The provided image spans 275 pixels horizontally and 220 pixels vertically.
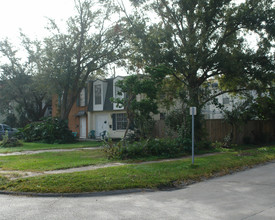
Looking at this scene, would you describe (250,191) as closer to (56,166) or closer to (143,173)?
(143,173)

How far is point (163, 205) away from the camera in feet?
22.0

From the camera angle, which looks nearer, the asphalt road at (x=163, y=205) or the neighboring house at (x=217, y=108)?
the asphalt road at (x=163, y=205)

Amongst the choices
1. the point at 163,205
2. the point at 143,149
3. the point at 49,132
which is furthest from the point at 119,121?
the point at 163,205

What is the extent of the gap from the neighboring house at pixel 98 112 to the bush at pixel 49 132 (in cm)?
309

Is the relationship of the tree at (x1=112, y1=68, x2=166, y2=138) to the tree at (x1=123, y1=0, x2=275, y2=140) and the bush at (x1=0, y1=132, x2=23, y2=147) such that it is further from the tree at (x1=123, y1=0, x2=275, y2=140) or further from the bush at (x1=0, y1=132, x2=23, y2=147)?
the bush at (x1=0, y1=132, x2=23, y2=147)

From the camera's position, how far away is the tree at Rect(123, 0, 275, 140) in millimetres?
16281

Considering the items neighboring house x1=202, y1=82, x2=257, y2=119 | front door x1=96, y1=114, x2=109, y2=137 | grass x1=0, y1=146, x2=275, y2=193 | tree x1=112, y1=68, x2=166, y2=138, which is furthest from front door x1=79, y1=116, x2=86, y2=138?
grass x1=0, y1=146, x2=275, y2=193

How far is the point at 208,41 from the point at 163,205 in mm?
12119

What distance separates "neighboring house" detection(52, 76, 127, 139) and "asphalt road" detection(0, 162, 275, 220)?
17.6m

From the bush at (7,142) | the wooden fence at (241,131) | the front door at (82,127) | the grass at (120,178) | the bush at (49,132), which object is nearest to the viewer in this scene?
the grass at (120,178)

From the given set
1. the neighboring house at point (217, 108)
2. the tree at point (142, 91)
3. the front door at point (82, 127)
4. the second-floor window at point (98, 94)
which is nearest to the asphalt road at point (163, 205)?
the tree at point (142, 91)

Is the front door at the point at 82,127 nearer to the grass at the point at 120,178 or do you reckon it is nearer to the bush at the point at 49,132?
the bush at the point at 49,132

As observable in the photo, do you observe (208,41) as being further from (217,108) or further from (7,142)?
(7,142)

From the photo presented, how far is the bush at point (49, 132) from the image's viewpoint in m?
23.1
